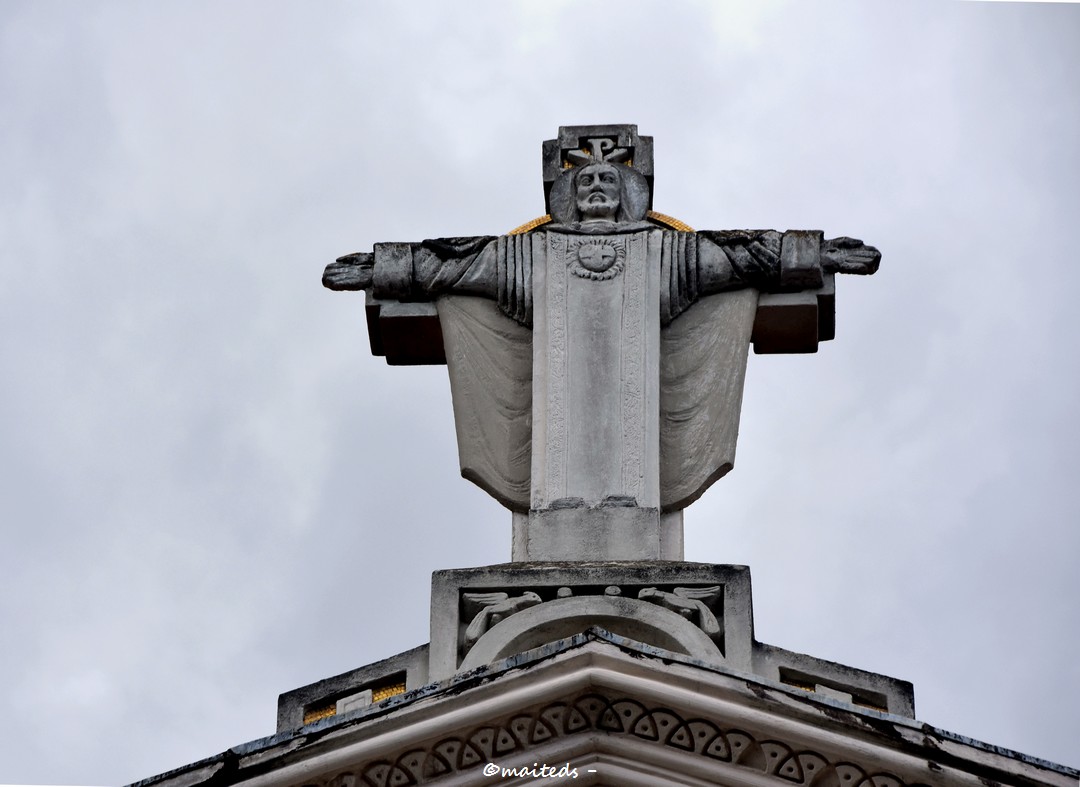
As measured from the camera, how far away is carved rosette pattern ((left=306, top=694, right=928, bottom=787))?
12797 millimetres

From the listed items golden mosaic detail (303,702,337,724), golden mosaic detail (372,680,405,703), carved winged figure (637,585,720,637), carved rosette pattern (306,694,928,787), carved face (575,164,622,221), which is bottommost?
carved rosette pattern (306,694,928,787)

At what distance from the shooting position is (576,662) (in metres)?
13.0

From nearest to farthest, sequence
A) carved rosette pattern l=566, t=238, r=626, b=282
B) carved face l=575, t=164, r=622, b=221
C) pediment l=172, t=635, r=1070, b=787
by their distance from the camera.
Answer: pediment l=172, t=635, r=1070, b=787 → carved rosette pattern l=566, t=238, r=626, b=282 → carved face l=575, t=164, r=622, b=221

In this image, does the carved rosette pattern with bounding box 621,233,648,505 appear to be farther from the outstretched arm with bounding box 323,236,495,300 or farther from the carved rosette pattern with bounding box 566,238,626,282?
the outstretched arm with bounding box 323,236,495,300

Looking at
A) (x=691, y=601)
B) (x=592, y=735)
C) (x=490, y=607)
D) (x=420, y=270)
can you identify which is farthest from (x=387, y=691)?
(x=420, y=270)

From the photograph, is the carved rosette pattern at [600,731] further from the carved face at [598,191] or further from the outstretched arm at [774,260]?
the carved face at [598,191]

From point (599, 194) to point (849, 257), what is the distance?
66.2 inches

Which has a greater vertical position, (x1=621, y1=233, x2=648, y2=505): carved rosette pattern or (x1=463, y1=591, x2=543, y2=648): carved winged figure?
(x1=621, y1=233, x2=648, y2=505): carved rosette pattern

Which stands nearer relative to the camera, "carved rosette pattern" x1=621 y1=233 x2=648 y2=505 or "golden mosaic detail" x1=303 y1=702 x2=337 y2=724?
"golden mosaic detail" x1=303 y1=702 x2=337 y2=724

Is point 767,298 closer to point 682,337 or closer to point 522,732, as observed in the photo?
point 682,337

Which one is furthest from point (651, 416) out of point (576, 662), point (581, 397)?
point (576, 662)

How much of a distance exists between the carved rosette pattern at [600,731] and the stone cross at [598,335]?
2.57m

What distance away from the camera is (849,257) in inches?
674

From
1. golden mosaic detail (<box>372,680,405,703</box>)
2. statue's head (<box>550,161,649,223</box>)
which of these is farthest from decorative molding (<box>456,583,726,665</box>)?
statue's head (<box>550,161,649,223</box>)
